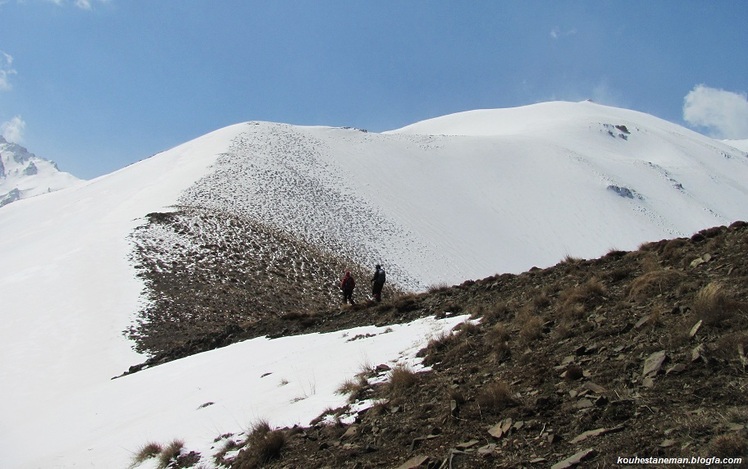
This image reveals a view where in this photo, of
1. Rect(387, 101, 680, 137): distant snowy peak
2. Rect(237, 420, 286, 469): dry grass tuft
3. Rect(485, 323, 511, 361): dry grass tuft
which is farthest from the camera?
Rect(387, 101, 680, 137): distant snowy peak

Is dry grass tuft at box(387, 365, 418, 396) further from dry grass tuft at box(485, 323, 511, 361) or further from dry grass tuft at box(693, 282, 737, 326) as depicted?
dry grass tuft at box(693, 282, 737, 326)

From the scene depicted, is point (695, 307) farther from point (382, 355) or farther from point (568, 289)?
point (382, 355)

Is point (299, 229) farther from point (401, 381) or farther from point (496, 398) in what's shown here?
point (496, 398)

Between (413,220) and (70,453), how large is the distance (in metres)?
37.2

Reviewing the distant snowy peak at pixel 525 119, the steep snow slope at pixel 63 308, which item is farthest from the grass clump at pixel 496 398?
the distant snowy peak at pixel 525 119

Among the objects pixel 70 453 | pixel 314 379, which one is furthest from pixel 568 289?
pixel 70 453

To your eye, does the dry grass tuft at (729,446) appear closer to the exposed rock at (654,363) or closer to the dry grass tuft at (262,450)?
the exposed rock at (654,363)

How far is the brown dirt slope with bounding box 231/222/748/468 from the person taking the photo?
4.78 metres

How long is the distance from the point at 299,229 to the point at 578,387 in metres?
32.3

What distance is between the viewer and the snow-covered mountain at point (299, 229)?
35.6 feet

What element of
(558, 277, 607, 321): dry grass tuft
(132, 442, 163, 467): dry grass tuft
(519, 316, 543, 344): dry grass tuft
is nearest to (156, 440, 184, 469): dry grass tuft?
(132, 442, 163, 467): dry grass tuft

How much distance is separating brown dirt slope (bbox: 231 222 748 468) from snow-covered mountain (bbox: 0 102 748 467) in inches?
53.2

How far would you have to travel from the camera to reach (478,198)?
53094 mm

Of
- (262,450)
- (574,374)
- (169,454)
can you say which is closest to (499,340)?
(574,374)
